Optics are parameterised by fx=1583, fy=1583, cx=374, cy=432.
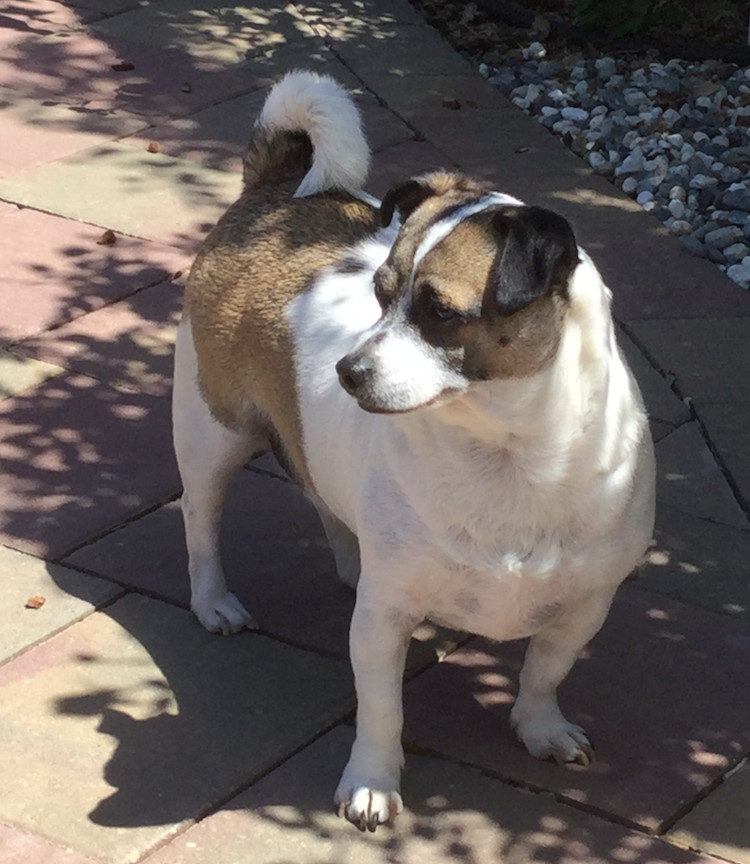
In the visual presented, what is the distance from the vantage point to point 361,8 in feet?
34.3

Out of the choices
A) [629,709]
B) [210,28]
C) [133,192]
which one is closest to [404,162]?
[133,192]

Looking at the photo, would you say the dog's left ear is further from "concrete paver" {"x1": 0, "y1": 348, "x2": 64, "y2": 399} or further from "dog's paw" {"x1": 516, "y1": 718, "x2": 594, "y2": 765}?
"concrete paver" {"x1": 0, "y1": 348, "x2": 64, "y2": 399}

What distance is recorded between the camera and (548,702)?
435cm

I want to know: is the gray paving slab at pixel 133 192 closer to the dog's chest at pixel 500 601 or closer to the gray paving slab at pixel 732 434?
the gray paving slab at pixel 732 434

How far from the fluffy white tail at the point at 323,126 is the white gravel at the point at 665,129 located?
3.04 m

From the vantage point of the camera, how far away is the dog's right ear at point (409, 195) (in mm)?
3830

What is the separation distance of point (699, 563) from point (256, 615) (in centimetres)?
147

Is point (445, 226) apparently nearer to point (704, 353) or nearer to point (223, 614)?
point (223, 614)

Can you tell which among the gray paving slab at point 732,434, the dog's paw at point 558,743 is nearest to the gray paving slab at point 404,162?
the gray paving slab at point 732,434

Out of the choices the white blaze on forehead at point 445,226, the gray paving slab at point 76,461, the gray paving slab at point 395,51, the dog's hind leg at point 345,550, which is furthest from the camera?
the gray paving slab at point 395,51

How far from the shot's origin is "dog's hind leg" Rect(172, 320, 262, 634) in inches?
186

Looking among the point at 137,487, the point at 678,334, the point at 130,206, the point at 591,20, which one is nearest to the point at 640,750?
the point at 137,487

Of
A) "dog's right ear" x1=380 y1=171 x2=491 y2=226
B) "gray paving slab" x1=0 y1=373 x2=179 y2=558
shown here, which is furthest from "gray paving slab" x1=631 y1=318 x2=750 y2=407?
"dog's right ear" x1=380 y1=171 x2=491 y2=226

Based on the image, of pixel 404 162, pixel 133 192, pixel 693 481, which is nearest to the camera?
pixel 693 481
